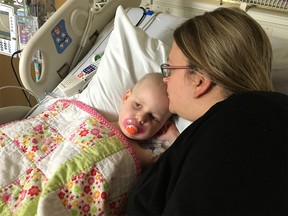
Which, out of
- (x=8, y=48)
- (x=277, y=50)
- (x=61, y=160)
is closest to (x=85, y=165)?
(x=61, y=160)

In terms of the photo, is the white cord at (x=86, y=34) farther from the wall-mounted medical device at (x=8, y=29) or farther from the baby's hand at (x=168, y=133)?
the baby's hand at (x=168, y=133)

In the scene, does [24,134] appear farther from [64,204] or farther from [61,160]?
[64,204]

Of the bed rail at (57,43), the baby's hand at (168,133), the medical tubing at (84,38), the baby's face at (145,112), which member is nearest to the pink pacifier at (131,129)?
the baby's face at (145,112)

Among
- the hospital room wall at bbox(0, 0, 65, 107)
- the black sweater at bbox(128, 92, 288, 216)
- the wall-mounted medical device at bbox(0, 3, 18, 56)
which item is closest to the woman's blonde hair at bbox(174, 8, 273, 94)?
the black sweater at bbox(128, 92, 288, 216)

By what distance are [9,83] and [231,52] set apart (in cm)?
215

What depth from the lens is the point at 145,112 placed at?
1.29 meters

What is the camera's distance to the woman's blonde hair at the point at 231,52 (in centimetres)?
99

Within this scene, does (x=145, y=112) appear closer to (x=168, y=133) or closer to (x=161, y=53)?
(x=168, y=133)

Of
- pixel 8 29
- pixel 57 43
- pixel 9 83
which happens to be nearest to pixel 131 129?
pixel 57 43

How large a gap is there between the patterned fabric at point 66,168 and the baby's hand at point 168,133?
0.18 meters

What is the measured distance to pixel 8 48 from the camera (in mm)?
2076

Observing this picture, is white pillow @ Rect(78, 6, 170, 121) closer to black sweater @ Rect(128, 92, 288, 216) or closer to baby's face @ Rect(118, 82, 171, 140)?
baby's face @ Rect(118, 82, 171, 140)

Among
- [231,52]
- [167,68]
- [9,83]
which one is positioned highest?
[231,52]

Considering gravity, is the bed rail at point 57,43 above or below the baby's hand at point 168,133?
above
